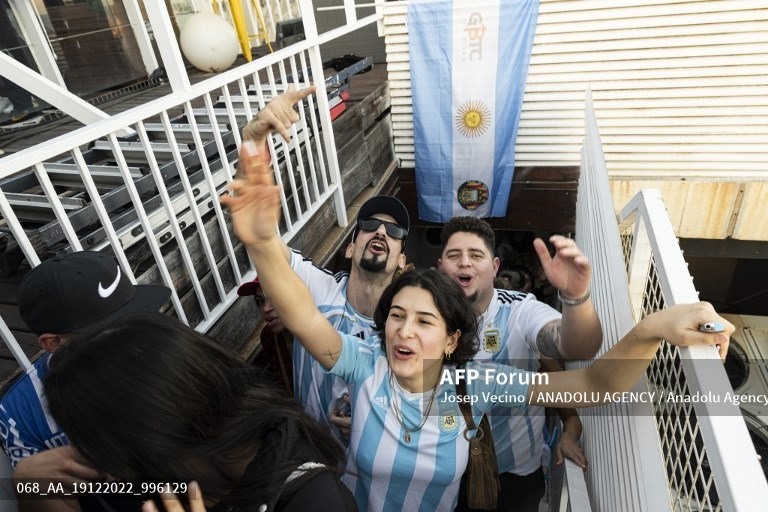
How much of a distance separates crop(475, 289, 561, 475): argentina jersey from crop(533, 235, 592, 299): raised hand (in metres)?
0.50

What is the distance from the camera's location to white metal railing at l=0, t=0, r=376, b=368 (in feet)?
5.48

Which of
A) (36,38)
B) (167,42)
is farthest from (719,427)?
(36,38)

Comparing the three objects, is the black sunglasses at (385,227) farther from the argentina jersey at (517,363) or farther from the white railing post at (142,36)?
the white railing post at (142,36)

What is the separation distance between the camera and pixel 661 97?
4086 millimetres

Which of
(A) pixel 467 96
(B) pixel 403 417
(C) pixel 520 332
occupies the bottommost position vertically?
(C) pixel 520 332

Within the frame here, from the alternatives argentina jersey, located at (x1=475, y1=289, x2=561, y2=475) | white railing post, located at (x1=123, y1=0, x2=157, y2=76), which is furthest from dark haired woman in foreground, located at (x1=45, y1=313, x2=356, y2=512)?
white railing post, located at (x1=123, y1=0, x2=157, y2=76)

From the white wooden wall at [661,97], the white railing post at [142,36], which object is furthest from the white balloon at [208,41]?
the white wooden wall at [661,97]

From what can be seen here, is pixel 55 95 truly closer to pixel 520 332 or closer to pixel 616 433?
pixel 520 332

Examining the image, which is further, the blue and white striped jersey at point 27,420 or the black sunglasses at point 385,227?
the black sunglasses at point 385,227

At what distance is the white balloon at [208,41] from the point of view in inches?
189

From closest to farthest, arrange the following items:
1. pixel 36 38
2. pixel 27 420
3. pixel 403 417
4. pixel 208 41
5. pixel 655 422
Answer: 1. pixel 655 422
2. pixel 27 420
3. pixel 403 417
4. pixel 36 38
5. pixel 208 41

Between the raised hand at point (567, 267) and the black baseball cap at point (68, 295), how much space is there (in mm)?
1325

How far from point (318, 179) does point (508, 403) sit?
2380mm

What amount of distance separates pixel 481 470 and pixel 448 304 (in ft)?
2.10
